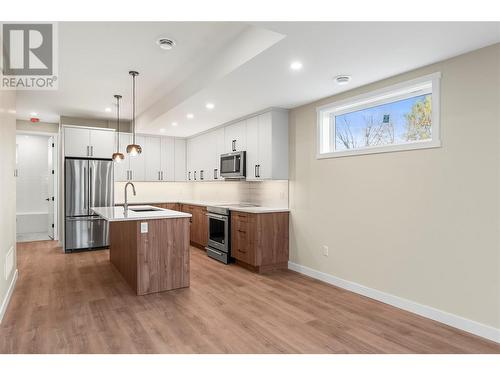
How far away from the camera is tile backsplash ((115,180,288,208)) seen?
5145mm

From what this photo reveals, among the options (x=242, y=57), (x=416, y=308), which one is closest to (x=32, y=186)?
(x=242, y=57)

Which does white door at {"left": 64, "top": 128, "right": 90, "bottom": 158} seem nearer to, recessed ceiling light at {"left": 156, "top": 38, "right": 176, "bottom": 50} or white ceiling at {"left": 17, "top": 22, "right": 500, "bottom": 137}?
white ceiling at {"left": 17, "top": 22, "right": 500, "bottom": 137}

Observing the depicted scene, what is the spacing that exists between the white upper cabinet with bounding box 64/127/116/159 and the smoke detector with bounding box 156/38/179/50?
3659 mm

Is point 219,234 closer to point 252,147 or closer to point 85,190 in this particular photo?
point 252,147

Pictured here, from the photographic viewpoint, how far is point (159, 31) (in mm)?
2898

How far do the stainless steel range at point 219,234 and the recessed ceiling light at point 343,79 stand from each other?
2.59m

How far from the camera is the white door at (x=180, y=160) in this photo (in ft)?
24.3

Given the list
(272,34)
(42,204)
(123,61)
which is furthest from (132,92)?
(42,204)

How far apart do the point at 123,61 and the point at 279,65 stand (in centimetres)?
179

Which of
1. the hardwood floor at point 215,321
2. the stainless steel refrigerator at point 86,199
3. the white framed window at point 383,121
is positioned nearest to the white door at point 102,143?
the stainless steel refrigerator at point 86,199

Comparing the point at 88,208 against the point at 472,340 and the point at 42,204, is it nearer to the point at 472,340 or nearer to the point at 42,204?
the point at 42,204

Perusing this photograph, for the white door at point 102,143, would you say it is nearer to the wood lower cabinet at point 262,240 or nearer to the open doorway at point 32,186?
the open doorway at point 32,186

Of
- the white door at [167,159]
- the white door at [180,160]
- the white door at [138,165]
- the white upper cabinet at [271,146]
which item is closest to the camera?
the white upper cabinet at [271,146]

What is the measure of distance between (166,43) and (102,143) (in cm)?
379
